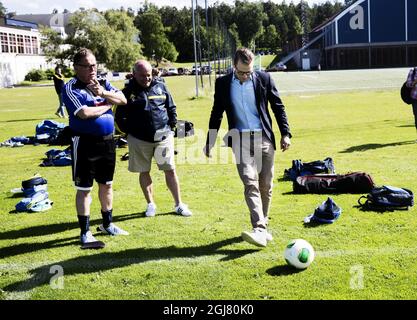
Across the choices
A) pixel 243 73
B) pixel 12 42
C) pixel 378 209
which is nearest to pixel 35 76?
pixel 12 42

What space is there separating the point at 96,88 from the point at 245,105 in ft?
5.49

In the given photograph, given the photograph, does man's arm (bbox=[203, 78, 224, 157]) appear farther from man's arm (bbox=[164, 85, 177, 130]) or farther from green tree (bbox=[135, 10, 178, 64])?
green tree (bbox=[135, 10, 178, 64])

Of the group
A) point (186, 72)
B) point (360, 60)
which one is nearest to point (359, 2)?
point (360, 60)

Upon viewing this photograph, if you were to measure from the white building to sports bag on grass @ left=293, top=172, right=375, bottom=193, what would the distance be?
66.5 meters

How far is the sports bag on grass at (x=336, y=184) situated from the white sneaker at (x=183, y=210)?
192cm

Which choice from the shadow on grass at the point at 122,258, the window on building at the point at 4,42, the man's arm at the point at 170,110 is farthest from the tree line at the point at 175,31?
the shadow on grass at the point at 122,258

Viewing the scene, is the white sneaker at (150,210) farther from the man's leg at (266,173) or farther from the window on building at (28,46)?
the window on building at (28,46)

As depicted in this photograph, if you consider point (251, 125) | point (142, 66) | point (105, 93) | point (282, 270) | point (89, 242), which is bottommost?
point (282, 270)

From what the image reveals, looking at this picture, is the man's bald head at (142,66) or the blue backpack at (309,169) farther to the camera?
the blue backpack at (309,169)

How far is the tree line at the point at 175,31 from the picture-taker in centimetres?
7331

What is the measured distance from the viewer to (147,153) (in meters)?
6.97

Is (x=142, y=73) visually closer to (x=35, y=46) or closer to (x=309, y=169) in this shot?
(x=309, y=169)

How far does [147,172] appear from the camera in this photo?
710 centimetres

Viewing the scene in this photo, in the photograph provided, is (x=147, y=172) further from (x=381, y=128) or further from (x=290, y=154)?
(x=381, y=128)
